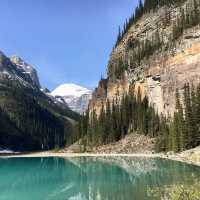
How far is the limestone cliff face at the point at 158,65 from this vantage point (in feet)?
392

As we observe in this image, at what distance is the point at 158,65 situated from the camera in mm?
139000

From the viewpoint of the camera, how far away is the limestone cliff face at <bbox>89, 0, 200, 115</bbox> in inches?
Result: 4710

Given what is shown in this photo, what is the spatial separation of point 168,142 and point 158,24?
76443 millimetres

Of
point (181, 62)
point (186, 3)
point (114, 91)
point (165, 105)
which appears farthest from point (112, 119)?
point (186, 3)

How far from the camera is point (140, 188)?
39.0m

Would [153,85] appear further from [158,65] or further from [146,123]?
[146,123]

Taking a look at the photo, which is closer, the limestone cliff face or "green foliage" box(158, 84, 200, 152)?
"green foliage" box(158, 84, 200, 152)

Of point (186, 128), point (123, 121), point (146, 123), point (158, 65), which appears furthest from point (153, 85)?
point (186, 128)

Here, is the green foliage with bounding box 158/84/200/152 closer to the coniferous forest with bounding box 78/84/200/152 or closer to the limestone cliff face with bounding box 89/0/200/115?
the coniferous forest with bounding box 78/84/200/152

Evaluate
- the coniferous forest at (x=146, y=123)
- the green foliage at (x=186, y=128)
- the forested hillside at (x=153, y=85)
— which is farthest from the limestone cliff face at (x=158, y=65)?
the green foliage at (x=186, y=128)

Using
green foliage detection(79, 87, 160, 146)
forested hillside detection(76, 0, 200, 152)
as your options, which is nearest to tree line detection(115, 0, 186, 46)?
A: forested hillside detection(76, 0, 200, 152)

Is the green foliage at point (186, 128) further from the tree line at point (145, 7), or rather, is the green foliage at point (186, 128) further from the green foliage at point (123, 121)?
the tree line at point (145, 7)

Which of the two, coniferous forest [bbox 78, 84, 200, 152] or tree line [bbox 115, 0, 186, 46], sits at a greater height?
tree line [bbox 115, 0, 186, 46]

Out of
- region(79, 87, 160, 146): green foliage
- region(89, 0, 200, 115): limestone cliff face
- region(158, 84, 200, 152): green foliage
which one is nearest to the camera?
region(158, 84, 200, 152): green foliage
